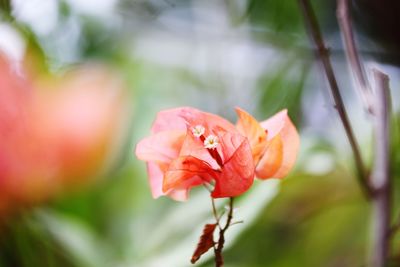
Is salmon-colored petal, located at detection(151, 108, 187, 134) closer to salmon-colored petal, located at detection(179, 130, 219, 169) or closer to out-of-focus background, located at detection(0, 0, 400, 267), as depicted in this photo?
salmon-colored petal, located at detection(179, 130, 219, 169)

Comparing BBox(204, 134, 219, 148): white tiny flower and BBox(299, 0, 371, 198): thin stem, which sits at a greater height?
BBox(204, 134, 219, 148): white tiny flower

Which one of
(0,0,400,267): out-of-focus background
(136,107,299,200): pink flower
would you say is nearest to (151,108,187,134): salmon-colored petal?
(136,107,299,200): pink flower

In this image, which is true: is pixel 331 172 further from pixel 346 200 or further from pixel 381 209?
pixel 381 209

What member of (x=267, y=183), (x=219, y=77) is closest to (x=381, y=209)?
(x=267, y=183)

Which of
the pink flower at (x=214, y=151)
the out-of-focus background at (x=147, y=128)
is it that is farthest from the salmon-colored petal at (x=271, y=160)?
the out-of-focus background at (x=147, y=128)

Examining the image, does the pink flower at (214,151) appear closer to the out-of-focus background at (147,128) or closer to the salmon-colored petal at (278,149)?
the salmon-colored petal at (278,149)

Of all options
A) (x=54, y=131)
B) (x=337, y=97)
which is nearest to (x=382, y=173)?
(x=337, y=97)
